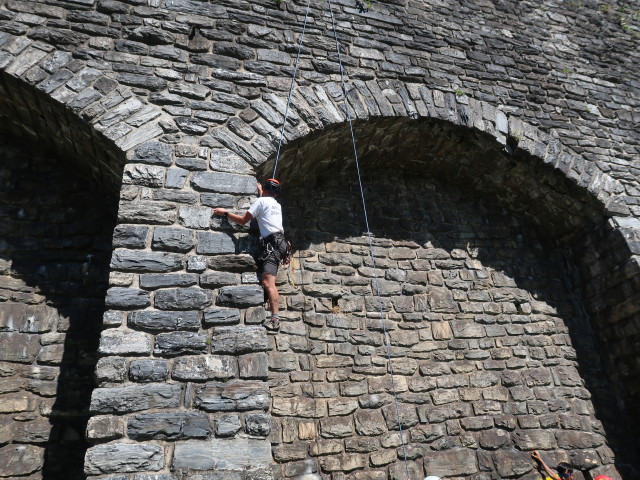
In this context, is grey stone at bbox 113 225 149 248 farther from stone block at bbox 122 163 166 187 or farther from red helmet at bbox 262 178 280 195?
red helmet at bbox 262 178 280 195

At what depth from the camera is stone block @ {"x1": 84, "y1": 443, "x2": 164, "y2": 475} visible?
257 cm

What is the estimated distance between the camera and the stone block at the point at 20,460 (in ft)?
10.8

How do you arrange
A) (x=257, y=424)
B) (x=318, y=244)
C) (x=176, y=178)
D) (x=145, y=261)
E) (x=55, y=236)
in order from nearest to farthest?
1. (x=257, y=424)
2. (x=145, y=261)
3. (x=176, y=178)
4. (x=55, y=236)
5. (x=318, y=244)

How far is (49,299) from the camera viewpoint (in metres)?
3.85

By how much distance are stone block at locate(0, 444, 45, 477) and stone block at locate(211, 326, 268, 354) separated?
1.56 m

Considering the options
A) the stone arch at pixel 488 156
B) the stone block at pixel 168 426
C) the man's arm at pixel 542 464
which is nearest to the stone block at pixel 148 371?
the stone block at pixel 168 426

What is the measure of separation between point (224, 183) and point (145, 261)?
2.69ft

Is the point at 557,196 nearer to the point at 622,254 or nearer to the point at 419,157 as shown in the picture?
the point at 622,254

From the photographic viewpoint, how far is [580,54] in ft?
20.1

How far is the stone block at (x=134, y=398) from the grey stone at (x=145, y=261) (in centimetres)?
75

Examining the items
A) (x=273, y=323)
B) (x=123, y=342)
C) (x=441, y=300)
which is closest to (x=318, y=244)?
(x=273, y=323)

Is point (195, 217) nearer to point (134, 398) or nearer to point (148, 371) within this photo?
point (148, 371)

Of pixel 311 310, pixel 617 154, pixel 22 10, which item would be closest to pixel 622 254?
pixel 617 154

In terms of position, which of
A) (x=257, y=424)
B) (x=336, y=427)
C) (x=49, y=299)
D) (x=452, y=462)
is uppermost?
(x=49, y=299)
